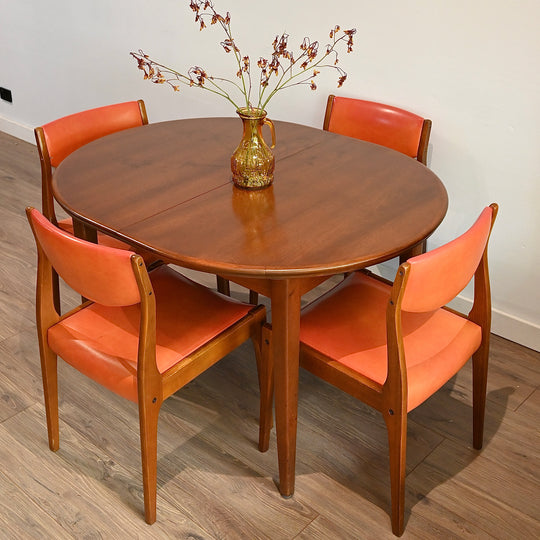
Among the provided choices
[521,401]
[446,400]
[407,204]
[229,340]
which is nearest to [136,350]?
[229,340]

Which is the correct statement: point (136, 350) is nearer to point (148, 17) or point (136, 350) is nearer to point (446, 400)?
point (446, 400)

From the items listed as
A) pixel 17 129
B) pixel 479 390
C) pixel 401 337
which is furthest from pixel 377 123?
pixel 17 129

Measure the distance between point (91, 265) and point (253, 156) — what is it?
596 mm

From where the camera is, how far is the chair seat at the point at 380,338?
→ 1.73 m

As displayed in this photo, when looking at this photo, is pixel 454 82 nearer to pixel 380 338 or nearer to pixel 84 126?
pixel 380 338

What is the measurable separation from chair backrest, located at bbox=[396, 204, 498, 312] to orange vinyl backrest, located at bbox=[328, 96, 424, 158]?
0.83 m

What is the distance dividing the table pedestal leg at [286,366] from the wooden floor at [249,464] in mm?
131

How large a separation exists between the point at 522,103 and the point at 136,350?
60.6 inches

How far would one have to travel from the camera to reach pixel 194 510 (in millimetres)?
1917

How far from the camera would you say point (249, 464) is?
6.81ft

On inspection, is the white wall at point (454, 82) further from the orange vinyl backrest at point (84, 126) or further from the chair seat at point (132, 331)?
the chair seat at point (132, 331)

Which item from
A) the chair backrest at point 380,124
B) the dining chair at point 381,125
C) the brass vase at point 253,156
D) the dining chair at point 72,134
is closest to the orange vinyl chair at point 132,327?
the brass vase at point 253,156

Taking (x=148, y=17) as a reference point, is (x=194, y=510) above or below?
below

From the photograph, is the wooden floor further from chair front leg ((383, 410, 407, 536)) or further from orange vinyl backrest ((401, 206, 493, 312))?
orange vinyl backrest ((401, 206, 493, 312))
